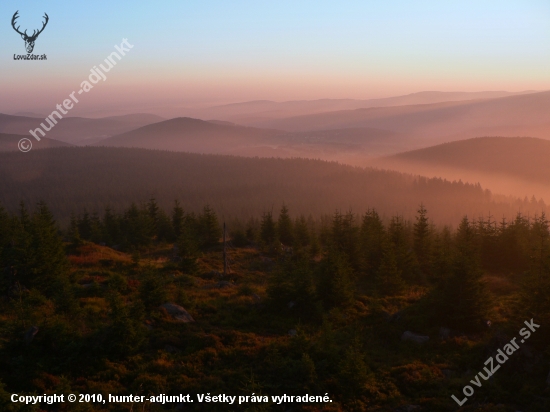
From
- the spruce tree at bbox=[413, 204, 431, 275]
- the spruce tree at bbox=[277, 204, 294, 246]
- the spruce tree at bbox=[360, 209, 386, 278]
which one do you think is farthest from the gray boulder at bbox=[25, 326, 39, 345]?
the spruce tree at bbox=[277, 204, 294, 246]

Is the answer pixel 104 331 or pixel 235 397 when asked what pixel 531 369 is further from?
pixel 104 331

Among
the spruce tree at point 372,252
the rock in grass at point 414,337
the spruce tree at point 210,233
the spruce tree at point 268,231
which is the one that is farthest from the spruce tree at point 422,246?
the spruce tree at point 210,233

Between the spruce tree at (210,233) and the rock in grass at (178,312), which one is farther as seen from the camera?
the spruce tree at (210,233)

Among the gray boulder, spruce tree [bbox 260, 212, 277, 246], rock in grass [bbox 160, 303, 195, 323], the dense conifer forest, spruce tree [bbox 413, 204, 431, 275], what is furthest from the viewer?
spruce tree [bbox 260, 212, 277, 246]

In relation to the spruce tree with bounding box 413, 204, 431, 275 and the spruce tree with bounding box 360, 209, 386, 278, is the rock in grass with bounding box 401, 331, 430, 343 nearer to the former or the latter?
the spruce tree with bounding box 360, 209, 386, 278

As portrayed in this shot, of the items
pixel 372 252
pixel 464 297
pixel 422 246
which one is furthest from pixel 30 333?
pixel 422 246

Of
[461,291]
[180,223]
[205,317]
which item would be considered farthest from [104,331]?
[180,223]

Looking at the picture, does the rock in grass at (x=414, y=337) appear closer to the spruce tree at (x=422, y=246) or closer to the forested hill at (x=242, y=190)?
the spruce tree at (x=422, y=246)
